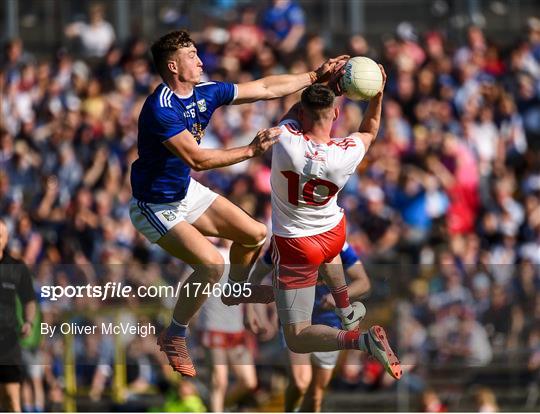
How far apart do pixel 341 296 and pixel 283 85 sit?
1.78 metres

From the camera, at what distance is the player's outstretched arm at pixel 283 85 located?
1102 centimetres

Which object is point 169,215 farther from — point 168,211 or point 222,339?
point 222,339

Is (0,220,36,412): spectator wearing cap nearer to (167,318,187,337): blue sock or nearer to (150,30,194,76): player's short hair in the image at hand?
(167,318,187,337): blue sock

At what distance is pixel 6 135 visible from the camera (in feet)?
58.7

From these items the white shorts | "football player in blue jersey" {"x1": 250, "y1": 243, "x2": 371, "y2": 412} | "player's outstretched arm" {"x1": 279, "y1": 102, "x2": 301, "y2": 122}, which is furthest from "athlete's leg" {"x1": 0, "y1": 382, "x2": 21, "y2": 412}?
"player's outstretched arm" {"x1": 279, "y1": 102, "x2": 301, "y2": 122}

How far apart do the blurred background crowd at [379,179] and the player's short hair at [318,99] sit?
9.16ft

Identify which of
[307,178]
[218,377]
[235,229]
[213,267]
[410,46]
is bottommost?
[218,377]

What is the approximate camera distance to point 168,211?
10992 mm

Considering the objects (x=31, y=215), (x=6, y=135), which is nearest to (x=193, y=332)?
(x=31, y=215)

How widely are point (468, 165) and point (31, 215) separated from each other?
5253mm

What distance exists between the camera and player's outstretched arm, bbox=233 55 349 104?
36.1 feet

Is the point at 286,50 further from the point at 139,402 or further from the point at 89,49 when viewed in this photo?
the point at 139,402

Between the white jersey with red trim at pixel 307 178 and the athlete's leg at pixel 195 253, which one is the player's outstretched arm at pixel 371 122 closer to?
the white jersey with red trim at pixel 307 178

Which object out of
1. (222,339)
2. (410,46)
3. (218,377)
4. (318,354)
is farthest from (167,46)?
(410,46)
